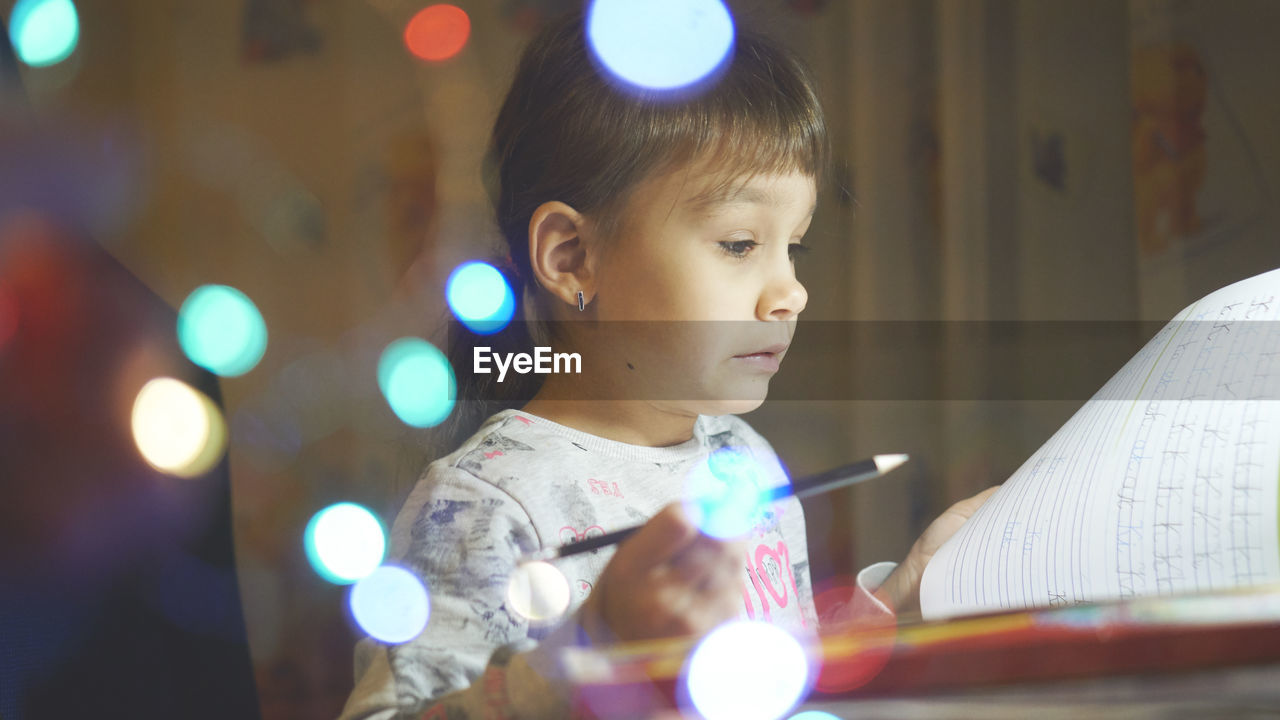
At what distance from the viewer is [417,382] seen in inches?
20.6

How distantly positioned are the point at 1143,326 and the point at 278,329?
2.15 ft

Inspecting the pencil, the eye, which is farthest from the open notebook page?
the eye

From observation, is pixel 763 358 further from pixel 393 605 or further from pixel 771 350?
pixel 393 605

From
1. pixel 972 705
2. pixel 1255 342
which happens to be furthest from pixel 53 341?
pixel 1255 342

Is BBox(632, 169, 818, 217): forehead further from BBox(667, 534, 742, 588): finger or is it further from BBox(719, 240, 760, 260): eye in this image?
BBox(667, 534, 742, 588): finger

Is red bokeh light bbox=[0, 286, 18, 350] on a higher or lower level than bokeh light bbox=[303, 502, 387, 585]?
higher

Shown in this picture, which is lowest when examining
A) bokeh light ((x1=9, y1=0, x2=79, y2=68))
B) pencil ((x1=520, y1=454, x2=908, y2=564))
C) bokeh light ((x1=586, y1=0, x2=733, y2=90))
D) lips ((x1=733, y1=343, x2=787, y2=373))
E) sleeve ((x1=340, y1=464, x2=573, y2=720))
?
sleeve ((x1=340, y1=464, x2=573, y2=720))

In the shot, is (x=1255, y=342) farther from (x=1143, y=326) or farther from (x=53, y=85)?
(x=53, y=85)

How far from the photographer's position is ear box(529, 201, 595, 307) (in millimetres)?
384

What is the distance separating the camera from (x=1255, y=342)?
0.29 meters

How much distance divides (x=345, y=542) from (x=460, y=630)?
0.76 feet

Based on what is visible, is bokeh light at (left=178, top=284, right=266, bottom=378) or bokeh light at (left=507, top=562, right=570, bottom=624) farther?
bokeh light at (left=178, top=284, right=266, bottom=378)

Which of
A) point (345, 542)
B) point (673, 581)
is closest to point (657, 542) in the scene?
point (673, 581)

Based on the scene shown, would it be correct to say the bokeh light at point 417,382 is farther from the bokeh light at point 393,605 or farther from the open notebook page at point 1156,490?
the open notebook page at point 1156,490
